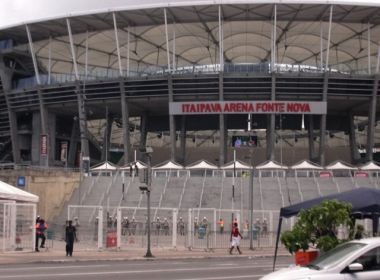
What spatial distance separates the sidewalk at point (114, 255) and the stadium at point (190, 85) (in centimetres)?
2407

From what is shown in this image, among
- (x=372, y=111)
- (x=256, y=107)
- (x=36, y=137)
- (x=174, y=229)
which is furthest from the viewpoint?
(x=36, y=137)

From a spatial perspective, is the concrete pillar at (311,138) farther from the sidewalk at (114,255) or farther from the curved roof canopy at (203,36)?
the sidewalk at (114,255)

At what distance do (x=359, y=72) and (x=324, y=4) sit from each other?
31.4ft

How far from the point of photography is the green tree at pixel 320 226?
43.5ft

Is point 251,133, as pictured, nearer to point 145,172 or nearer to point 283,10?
point 283,10

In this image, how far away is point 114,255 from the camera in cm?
2998

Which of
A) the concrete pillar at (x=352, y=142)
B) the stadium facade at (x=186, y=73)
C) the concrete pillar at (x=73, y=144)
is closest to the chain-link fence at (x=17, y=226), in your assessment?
the stadium facade at (x=186, y=73)

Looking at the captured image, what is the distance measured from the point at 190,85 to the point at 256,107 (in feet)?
26.4

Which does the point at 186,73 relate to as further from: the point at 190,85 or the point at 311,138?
the point at 311,138

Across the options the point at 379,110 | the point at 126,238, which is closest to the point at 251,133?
the point at 379,110

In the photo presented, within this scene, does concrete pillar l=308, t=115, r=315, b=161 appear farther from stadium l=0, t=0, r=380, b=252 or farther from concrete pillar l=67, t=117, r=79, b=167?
concrete pillar l=67, t=117, r=79, b=167

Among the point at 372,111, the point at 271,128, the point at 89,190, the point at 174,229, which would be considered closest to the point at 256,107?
the point at 271,128

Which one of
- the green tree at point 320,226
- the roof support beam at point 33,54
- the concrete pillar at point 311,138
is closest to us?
the green tree at point 320,226

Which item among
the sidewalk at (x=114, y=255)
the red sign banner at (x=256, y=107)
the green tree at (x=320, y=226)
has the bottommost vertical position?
the sidewalk at (x=114, y=255)
